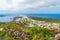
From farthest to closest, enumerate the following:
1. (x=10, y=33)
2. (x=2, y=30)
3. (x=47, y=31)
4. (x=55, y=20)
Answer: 1. (x=55, y=20)
2. (x=2, y=30)
3. (x=10, y=33)
4. (x=47, y=31)

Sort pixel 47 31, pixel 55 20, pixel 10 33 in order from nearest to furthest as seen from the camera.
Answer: pixel 47 31, pixel 10 33, pixel 55 20

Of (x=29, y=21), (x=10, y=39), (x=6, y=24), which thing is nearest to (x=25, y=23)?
(x=29, y=21)

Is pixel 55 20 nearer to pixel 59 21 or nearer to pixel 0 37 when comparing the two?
pixel 59 21

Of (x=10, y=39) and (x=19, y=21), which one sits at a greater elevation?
(x=19, y=21)

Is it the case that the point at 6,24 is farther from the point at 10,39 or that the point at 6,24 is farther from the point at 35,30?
the point at 35,30

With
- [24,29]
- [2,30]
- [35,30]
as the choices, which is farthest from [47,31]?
[2,30]

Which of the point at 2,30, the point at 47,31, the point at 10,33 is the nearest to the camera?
the point at 47,31

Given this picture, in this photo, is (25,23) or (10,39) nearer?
(10,39)

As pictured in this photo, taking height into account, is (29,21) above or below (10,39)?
above

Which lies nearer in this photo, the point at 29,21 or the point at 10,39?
the point at 10,39
